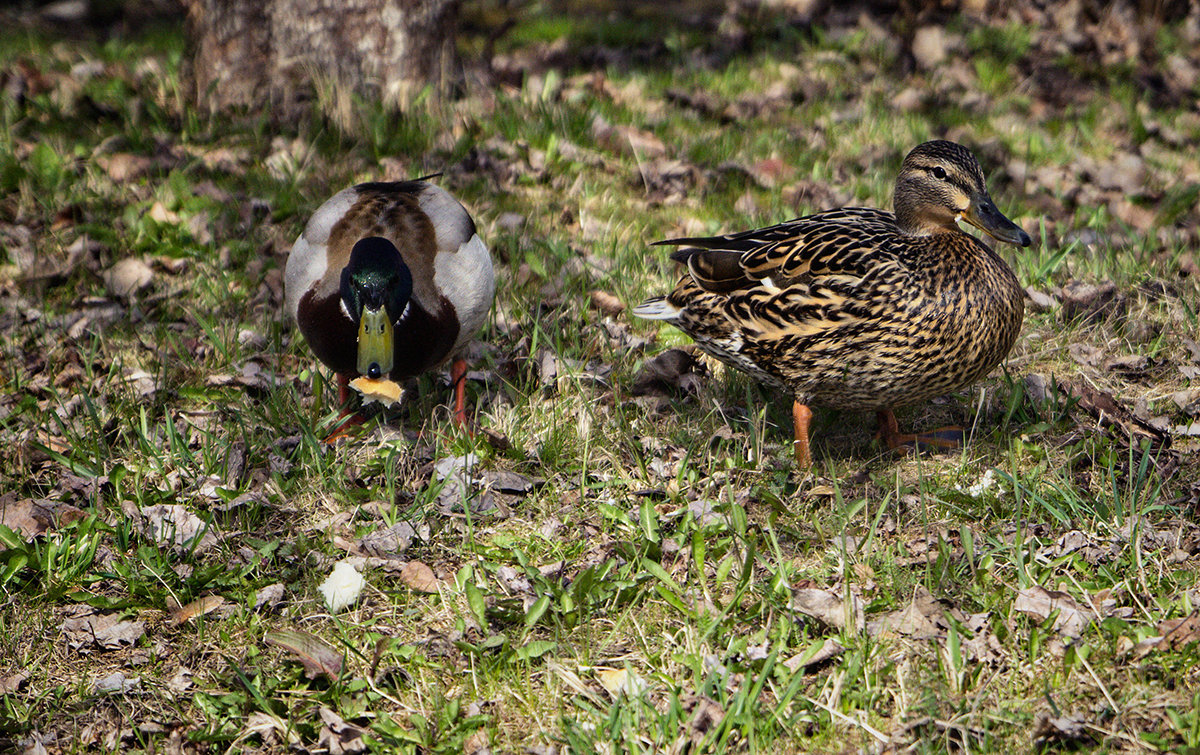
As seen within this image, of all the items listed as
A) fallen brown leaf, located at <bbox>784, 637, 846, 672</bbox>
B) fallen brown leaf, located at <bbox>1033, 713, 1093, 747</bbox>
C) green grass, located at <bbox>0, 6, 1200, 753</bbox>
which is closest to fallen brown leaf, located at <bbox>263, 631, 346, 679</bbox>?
green grass, located at <bbox>0, 6, 1200, 753</bbox>

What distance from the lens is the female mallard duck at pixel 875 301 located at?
344 centimetres

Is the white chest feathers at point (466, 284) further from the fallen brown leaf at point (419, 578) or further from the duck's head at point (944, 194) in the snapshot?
the duck's head at point (944, 194)

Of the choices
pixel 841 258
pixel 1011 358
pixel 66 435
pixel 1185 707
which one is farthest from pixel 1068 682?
pixel 66 435

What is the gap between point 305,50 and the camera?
20.0ft

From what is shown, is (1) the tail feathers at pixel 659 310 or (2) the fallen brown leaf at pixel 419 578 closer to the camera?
(2) the fallen brown leaf at pixel 419 578

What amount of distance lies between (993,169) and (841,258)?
293 centimetres

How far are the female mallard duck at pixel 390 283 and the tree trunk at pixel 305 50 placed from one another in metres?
1.96

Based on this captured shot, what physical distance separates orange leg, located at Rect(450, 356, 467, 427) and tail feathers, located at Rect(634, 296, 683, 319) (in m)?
0.74

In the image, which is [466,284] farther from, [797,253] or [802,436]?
[802,436]

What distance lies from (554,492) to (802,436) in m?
0.85

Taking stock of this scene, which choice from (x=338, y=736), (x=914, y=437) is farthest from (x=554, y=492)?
(x=914, y=437)

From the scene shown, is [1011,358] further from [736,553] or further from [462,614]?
[462,614]

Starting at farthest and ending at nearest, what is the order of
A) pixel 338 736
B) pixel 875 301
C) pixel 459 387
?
1. pixel 459 387
2. pixel 875 301
3. pixel 338 736

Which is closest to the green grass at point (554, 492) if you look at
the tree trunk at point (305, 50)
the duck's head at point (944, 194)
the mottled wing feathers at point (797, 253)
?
the tree trunk at point (305, 50)
